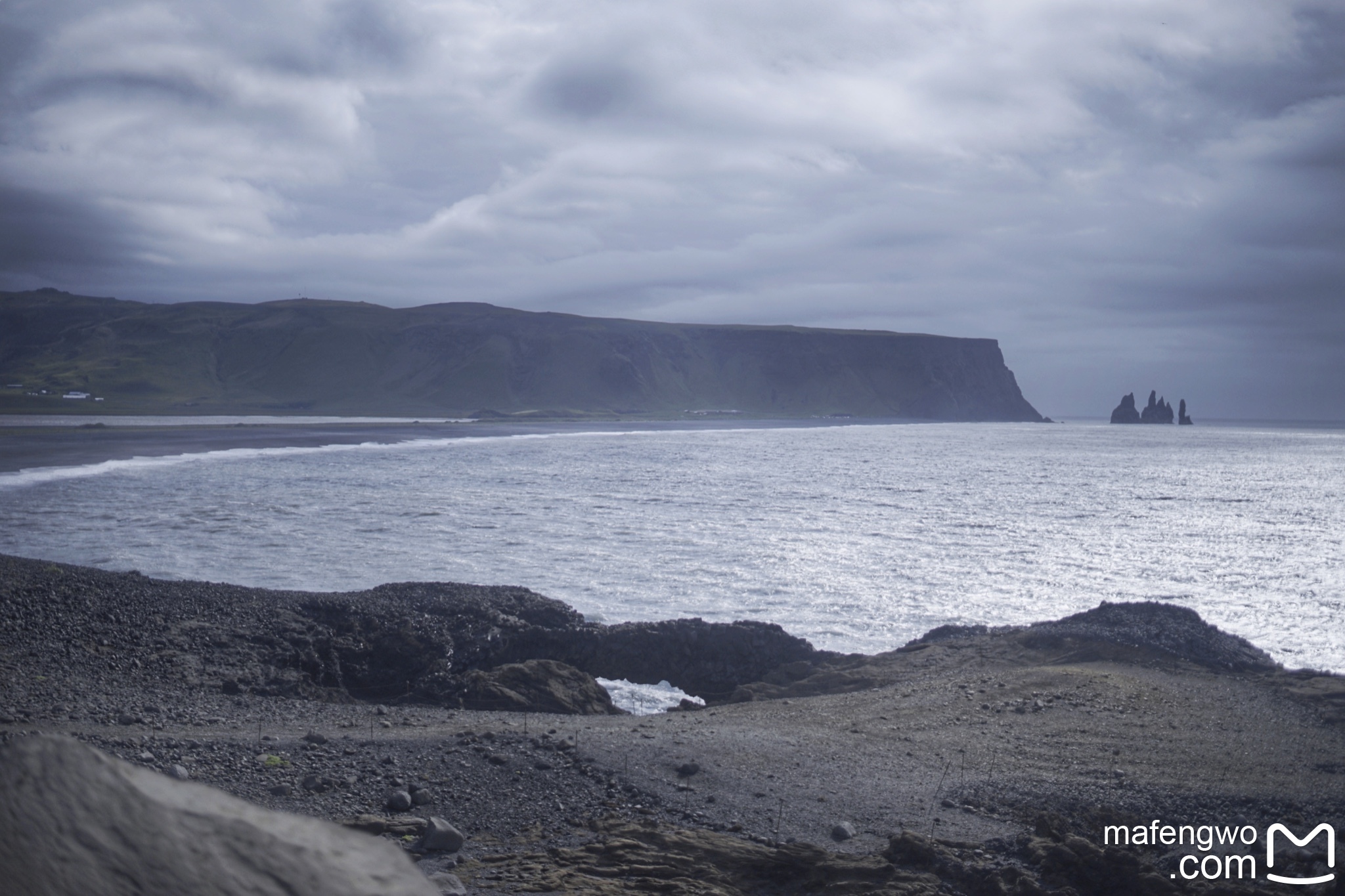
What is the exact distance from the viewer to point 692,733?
9398 millimetres

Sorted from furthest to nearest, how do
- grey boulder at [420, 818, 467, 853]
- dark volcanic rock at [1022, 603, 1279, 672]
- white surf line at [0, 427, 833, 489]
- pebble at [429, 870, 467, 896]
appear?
1. white surf line at [0, 427, 833, 489]
2. dark volcanic rock at [1022, 603, 1279, 672]
3. grey boulder at [420, 818, 467, 853]
4. pebble at [429, 870, 467, 896]

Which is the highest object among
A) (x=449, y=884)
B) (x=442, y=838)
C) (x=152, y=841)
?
(x=152, y=841)

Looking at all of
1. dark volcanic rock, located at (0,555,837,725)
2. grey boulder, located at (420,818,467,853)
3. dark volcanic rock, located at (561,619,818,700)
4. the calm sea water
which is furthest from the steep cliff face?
grey boulder, located at (420,818,467,853)

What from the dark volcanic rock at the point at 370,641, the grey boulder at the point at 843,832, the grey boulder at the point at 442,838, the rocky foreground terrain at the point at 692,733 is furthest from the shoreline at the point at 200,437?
the grey boulder at the point at 843,832

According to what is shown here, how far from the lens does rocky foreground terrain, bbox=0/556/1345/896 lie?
20.6 feet

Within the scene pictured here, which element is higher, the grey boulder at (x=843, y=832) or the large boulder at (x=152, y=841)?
the large boulder at (x=152, y=841)

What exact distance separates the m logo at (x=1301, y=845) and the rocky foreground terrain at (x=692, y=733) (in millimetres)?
73

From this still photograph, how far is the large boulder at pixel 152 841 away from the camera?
1799mm

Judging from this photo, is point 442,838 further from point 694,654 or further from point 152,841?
point 694,654

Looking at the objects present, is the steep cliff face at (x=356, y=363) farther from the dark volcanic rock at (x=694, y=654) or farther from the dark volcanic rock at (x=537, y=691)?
the dark volcanic rock at (x=537, y=691)

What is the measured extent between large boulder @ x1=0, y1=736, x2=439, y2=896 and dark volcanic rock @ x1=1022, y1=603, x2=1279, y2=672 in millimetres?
14020

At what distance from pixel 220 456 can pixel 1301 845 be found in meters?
58.6

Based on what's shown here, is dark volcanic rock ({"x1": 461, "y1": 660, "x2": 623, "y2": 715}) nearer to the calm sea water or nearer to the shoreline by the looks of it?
the calm sea water

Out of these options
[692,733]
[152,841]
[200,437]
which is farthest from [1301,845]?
[200,437]
